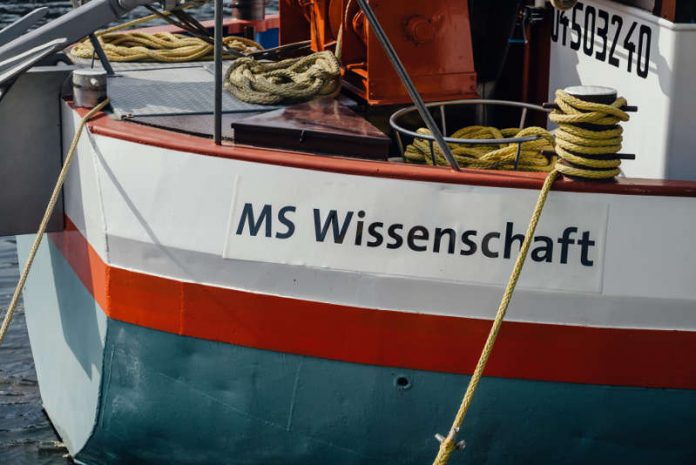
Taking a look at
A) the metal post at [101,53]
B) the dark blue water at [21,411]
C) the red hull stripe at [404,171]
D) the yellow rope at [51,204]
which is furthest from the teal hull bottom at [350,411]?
the dark blue water at [21,411]

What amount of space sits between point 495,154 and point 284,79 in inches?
53.9

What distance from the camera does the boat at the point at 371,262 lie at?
4723 millimetres

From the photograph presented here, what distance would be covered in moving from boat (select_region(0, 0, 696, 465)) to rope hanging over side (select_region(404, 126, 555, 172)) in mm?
14

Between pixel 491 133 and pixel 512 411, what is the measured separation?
1360 millimetres

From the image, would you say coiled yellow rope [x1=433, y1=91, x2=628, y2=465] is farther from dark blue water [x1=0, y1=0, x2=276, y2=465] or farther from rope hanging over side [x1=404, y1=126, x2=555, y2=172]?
dark blue water [x1=0, y1=0, x2=276, y2=465]

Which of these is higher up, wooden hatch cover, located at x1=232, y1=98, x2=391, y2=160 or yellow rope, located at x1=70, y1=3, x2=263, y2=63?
yellow rope, located at x1=70, y1=3, x2=263, y2=63

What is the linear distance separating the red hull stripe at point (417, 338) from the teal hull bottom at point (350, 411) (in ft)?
0.19

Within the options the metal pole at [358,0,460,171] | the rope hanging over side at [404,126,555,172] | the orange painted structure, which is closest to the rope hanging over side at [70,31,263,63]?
the orange painted structure

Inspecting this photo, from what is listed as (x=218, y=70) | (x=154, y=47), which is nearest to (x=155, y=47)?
(x=154, y=47)

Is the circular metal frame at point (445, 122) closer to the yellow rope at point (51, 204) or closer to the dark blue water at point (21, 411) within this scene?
the yellow rope at point (51, 204)

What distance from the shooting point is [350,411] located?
5.05 metres

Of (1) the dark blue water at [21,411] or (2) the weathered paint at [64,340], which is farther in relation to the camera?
(1) the dark blue water at [21,411]

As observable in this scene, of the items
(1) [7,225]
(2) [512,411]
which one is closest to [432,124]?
(2) [512,411]

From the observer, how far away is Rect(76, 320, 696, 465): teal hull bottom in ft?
16.1
